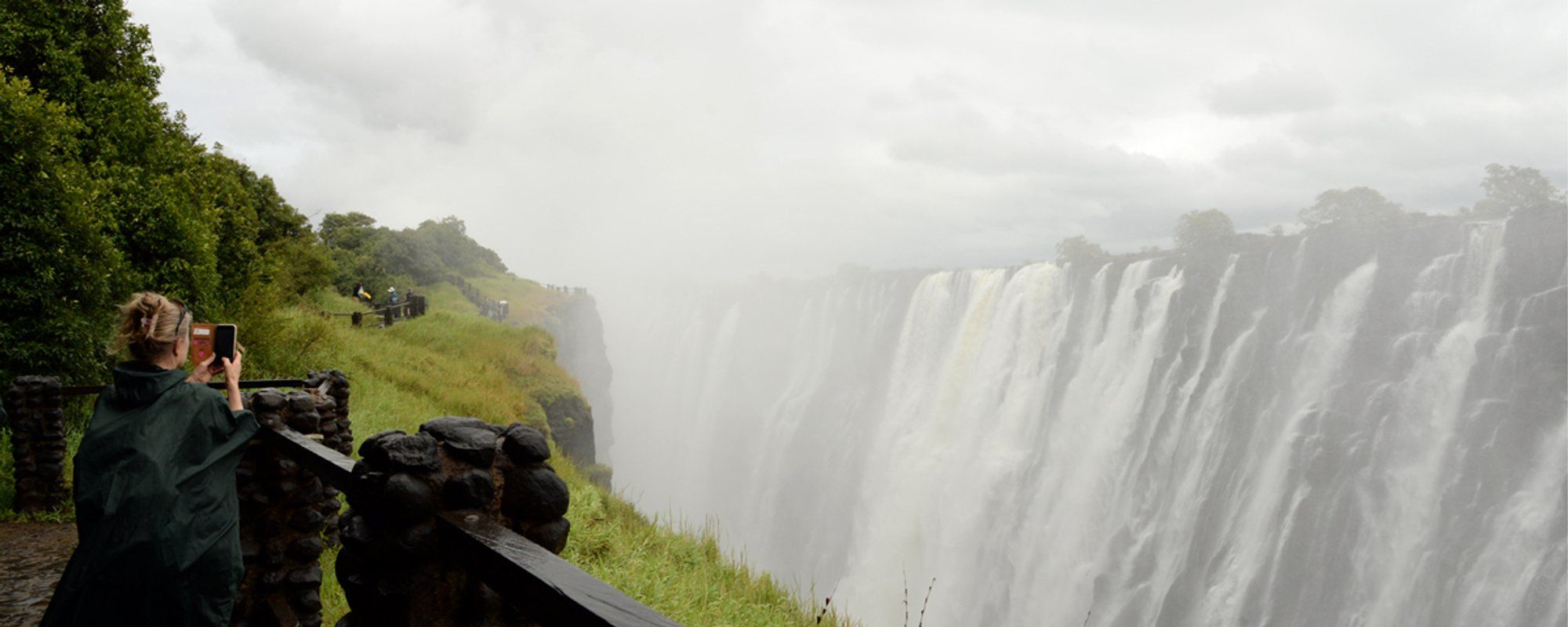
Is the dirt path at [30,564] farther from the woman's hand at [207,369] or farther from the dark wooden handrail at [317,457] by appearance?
the woman's hand at [207,369]

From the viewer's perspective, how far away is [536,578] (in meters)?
1.57

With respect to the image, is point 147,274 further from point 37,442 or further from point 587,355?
point 587,355

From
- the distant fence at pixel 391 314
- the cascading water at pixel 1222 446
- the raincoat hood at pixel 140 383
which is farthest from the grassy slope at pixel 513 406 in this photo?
the cascading water at pixel 1222 446

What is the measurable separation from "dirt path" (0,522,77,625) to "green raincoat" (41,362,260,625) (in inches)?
111

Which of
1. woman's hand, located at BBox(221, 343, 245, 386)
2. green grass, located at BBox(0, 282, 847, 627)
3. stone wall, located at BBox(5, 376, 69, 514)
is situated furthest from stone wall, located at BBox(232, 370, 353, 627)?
stone wall, located at BBox(5, 376, 69, 514)

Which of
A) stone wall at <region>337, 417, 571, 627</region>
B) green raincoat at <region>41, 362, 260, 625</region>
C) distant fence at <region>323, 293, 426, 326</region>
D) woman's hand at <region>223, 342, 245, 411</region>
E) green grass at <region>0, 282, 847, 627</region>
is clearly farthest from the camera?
distant fence at <region>323, 293, 426, 326</region>

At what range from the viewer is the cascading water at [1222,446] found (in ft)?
68.1

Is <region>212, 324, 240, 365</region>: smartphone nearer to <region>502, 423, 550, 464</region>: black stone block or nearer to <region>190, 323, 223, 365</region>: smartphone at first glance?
<region>190, 323, 223, 365</region>: smartphone

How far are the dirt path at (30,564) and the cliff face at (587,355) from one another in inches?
1218

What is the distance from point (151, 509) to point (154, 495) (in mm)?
44

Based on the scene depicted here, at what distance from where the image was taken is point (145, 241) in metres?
12.9

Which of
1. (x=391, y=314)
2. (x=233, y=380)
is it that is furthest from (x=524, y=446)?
(x=391, y=314)

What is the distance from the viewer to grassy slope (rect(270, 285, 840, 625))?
661 centimetres

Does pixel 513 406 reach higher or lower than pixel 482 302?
lower
